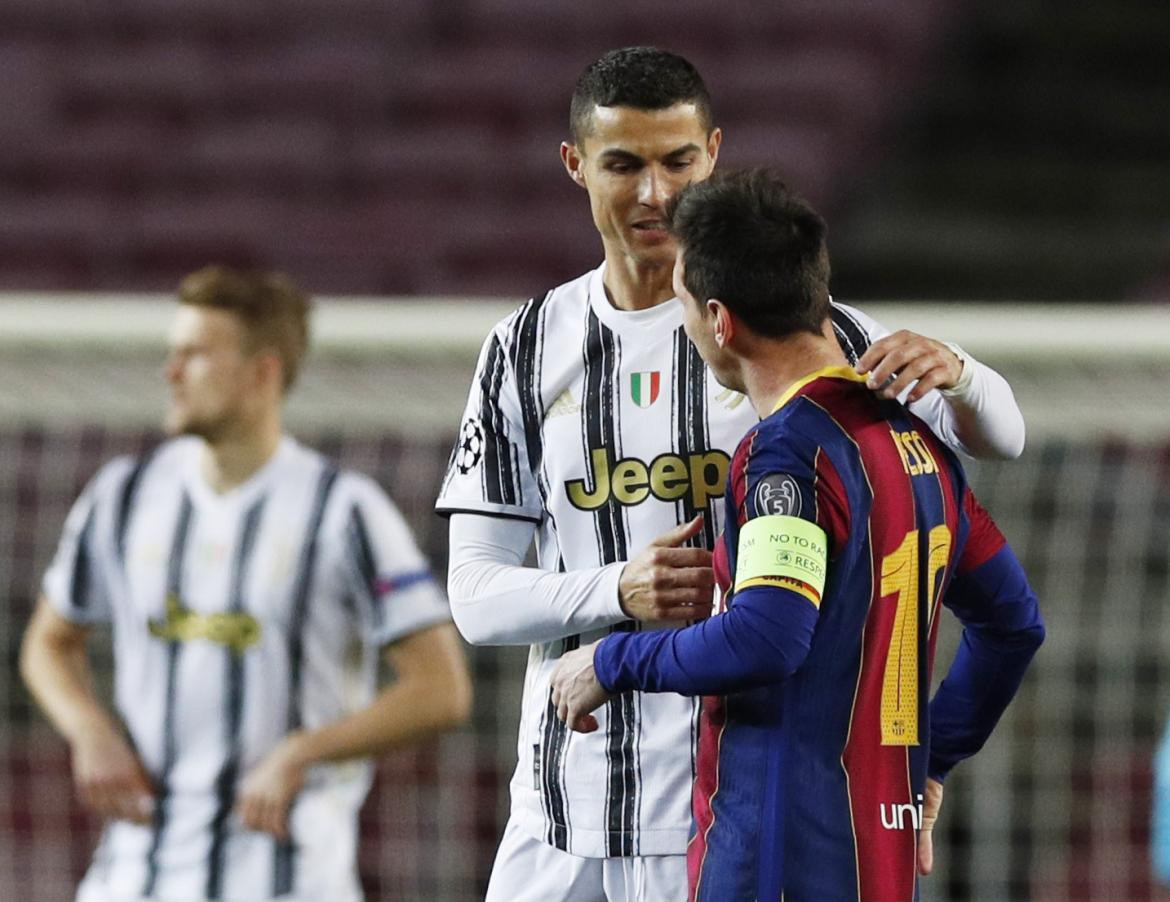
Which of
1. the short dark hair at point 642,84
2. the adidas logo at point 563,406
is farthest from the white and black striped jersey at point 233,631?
the short dark hair at point 642,84

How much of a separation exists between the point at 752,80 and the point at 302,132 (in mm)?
2138

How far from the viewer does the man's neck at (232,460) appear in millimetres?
3992

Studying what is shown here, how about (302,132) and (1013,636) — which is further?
(302,132)

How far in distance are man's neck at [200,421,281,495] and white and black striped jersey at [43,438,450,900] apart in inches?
1.0

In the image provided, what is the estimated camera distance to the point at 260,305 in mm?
4047

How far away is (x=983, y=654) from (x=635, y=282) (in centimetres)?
66

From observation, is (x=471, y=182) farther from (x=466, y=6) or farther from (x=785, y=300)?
(x=785, y=300)

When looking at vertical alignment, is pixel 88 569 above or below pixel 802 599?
above

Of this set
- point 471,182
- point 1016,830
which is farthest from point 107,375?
point 471,182

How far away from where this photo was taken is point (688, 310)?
2.25 m

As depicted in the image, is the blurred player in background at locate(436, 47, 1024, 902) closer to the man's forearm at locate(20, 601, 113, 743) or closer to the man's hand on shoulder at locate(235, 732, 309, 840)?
the man's hand on shoulder at locate(235, 732, 309, 840)

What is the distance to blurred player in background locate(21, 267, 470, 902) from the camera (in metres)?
3.74

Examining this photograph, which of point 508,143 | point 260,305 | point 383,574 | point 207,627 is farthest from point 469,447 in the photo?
point 508,143

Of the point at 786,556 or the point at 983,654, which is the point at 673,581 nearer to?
the point at 786,556
